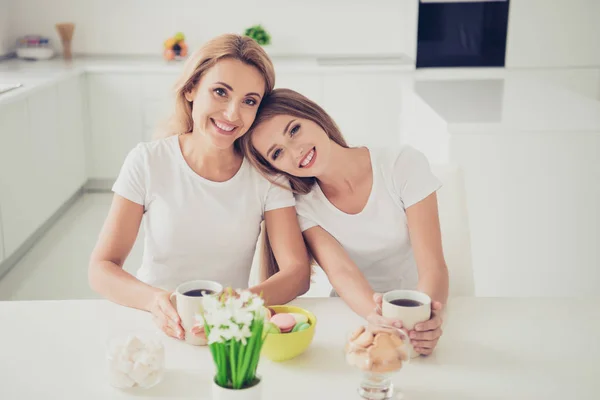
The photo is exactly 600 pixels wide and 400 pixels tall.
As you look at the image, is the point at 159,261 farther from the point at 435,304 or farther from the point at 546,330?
the point at 546,330

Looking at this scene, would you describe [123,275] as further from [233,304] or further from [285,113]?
[233,304]

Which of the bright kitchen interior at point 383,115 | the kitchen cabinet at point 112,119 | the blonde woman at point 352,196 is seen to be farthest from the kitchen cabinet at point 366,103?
the blonde woman at point 352,196

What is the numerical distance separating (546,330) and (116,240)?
889 millimetres

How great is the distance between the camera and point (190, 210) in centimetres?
165

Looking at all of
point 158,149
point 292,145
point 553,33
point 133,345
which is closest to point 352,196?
point 292,145

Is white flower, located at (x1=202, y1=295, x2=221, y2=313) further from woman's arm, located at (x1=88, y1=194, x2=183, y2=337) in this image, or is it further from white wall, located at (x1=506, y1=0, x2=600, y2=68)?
white wall, located at (x1=506, y1=0, x2=600, y2=68)

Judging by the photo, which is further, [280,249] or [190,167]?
[190,167]

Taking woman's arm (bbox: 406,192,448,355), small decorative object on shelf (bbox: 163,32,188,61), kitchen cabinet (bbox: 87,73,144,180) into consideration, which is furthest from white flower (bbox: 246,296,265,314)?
small decorative object on shelf (bbox: 163,32,188,61)

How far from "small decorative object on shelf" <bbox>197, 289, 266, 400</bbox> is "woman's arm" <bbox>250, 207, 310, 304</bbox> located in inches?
17.1

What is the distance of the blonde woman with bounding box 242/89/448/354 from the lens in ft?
5.19

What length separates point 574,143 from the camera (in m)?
2.53

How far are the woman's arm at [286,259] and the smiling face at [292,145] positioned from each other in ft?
0.34

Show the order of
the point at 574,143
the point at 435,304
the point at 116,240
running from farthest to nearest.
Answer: the point at 574,143, the point at 116,240, the point at 435,304

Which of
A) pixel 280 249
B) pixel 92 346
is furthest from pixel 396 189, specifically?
pixel 92 346
